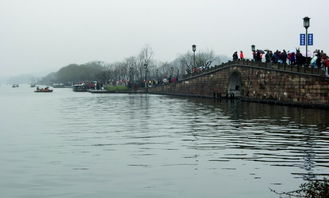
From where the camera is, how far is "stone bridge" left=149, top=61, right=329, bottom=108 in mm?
30125

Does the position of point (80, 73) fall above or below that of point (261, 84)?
above

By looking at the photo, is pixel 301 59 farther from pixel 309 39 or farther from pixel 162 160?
pixel 162 160

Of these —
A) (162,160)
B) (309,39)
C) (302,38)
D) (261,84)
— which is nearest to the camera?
(162,160)

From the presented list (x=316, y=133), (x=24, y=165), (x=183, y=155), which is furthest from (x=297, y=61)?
(x=24, y=165)

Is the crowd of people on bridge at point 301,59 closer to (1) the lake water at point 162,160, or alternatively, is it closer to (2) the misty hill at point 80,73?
(1) the lake water at point 162,160

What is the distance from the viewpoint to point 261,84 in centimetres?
3922

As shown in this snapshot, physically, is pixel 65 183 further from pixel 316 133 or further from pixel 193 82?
pixel 193 82

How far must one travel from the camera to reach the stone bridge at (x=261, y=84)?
98.8 feet

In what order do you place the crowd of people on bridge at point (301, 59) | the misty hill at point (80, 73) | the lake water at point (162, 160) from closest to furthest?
the lake water at point (162, 160), the crowd of people on bridge at point (301, 59), the misty hill at point (80, 73)

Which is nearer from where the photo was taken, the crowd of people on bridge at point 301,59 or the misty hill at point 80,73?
the crowd of people on bridge at point 301,59

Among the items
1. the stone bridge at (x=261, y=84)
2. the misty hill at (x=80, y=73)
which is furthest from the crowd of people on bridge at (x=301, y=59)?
the misty hill at (x=80, y=73)

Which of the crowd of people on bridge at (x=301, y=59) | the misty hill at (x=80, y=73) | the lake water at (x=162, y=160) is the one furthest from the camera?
the misty hill at (x=80, y=73)

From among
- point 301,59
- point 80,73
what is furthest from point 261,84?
point 80,73

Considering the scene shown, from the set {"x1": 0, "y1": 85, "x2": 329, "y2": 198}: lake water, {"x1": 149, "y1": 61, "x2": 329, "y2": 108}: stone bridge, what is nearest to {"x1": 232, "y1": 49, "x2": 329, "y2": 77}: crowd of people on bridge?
{"x1": 149, "y1": 61, "x2": 329, "y2": 108}: stone bridge
